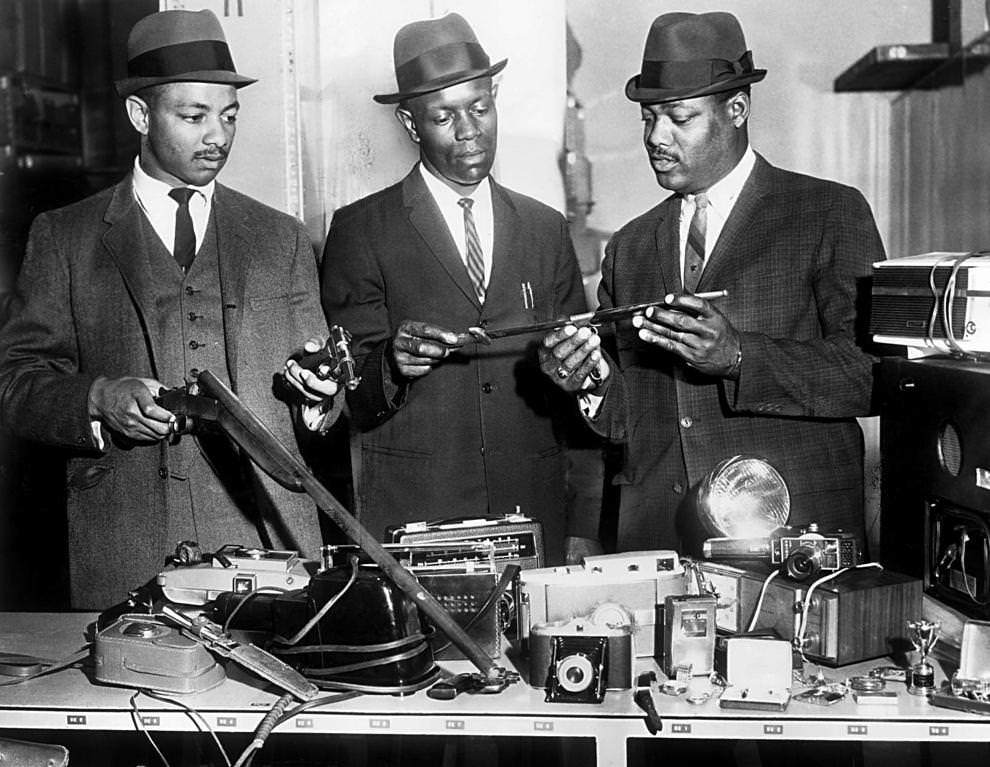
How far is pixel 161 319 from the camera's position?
360cm

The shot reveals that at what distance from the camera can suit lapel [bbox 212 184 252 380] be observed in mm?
3637

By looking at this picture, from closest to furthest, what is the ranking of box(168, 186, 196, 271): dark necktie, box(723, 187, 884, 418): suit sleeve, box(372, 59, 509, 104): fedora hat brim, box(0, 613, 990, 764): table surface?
1. box(0, 613, 990, 764): table surface
2. box(723, 187, 884, 418): suit sleeve
3. box(168, 186, 196, 271): dark necktie
4. box(372, 59, 509, 104): fedora hat brim

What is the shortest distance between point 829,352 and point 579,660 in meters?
1.36

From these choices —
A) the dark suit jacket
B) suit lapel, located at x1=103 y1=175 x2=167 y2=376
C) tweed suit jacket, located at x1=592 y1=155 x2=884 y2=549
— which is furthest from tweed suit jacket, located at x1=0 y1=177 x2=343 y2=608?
tweed suit jacket, located at x1=592 y1=155 x2=884 y2=549

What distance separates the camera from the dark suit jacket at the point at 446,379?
12.6 feet

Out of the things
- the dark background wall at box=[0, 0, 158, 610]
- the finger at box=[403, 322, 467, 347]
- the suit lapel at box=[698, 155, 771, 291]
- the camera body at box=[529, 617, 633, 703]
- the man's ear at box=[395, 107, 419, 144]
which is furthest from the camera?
the dark background wall at box=[0, 0, 158, 610]

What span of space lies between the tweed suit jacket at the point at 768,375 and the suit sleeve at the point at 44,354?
159cm

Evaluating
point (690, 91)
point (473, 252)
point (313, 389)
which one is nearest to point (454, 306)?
point (473, 252)

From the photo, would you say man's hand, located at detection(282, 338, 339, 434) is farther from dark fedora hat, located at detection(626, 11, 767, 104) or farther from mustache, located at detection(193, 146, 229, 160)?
dark fedora hat, located at detection(626, 11, 767, 104)

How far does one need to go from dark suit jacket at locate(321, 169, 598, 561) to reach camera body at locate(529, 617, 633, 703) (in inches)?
52.5

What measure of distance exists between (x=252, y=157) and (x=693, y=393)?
2251 millimetres

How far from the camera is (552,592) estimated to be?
105 inches

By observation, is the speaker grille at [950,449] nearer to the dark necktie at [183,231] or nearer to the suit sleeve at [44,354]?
the dark necktie at [183,231]

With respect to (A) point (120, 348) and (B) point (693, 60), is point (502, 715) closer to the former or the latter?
(A) point (120, 348)
